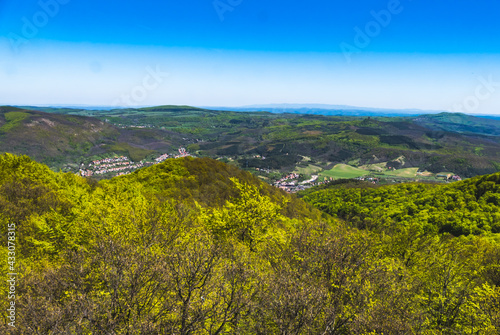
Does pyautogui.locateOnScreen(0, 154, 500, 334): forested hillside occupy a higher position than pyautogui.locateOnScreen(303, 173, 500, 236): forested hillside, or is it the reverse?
pyautogui.locateOnScreen(0, 154, 500, 334): forested hillside

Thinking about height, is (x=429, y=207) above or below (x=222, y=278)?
below

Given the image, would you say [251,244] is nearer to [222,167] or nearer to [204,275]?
[204,275]

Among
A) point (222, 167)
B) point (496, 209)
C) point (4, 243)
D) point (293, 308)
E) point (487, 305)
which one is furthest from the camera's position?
point (222, 167)

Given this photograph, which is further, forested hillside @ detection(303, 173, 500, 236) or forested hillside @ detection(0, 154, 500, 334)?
forested hillside @ detection(303, 173, 500, 236)

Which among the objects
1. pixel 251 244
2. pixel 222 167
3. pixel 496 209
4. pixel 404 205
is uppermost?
pixel 251 244

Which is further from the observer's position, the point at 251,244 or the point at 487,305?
the point at 251,244

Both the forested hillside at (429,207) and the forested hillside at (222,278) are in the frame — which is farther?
the forested hillside at (429,207)

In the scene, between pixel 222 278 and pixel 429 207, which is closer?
pixel 222 278

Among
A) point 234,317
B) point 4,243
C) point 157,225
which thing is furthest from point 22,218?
point 234,317
